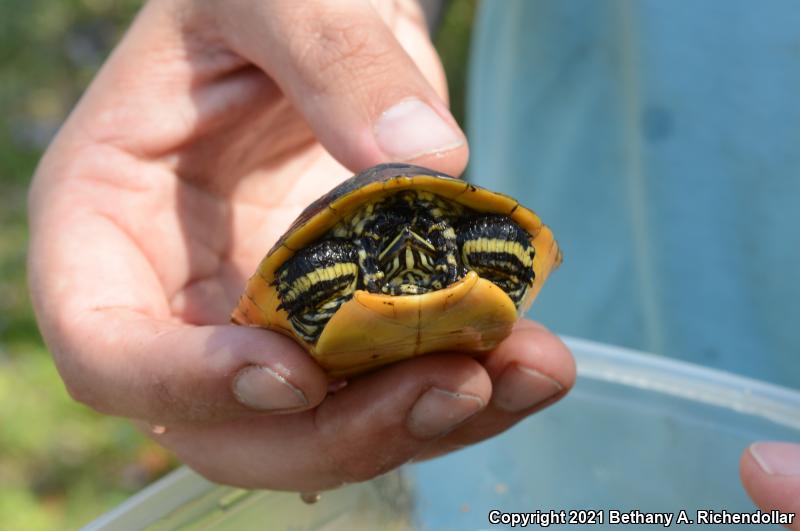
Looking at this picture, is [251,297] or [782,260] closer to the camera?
[251,297]

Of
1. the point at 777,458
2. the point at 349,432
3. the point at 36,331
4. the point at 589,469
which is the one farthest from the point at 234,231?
the point at 36,331

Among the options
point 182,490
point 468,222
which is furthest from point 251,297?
point 182,490

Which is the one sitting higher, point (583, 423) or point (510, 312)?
point (510, 312)

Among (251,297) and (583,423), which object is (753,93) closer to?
(583,423)

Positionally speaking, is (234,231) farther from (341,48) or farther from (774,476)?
(774,476)

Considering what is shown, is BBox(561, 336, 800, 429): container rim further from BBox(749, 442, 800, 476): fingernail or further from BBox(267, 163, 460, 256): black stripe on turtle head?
BBox(267, 163, 460, 256): black stripe on turtle head

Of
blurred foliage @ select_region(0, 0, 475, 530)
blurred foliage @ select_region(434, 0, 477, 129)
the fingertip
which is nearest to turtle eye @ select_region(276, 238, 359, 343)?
the fingertip
